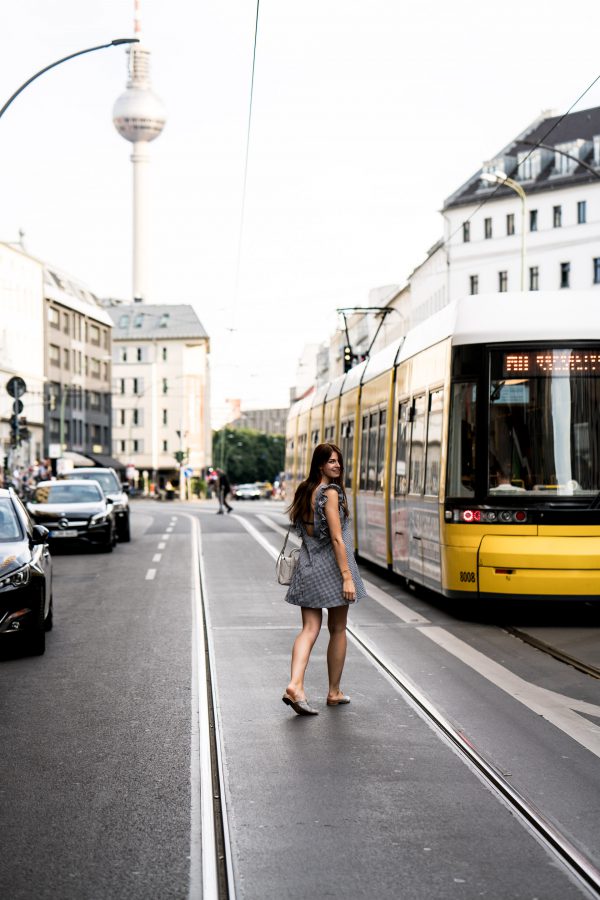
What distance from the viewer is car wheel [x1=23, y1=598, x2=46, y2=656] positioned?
1126 cm

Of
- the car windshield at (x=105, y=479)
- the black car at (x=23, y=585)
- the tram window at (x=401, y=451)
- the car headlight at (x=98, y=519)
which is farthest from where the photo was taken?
the car windshield at (x=105, y=479)

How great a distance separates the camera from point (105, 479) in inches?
1256

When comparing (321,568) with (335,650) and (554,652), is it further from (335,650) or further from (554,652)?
(554,652)

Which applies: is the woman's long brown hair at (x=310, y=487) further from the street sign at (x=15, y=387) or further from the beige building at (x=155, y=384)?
the beige building at (x=155, y=384)

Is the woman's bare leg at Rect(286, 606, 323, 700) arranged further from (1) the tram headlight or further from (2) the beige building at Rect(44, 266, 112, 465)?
(2) the beige building at Rect(44, 266, 112, 465)

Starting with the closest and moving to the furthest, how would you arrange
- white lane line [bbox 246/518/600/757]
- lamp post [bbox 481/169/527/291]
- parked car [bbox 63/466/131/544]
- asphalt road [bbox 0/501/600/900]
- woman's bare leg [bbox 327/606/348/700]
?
asphalt road [bbox 0/501/600/900], white lane line [bbox 246/518/600/757], woman's bare leg [bbox 327/606/348/700], parked car [bbox 63/466/131/544], lamp post [bbox 481/169/527/291]

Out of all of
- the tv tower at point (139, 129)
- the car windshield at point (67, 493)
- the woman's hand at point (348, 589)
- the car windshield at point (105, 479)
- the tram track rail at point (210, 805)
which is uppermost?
the tv tower at point (139, 129)

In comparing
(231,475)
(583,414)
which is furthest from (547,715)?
(231,475)

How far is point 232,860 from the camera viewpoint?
519 cm

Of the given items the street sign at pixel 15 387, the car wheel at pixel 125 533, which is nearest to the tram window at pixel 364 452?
the car wheel at pixel 125 533

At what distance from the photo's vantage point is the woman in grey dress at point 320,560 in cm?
834

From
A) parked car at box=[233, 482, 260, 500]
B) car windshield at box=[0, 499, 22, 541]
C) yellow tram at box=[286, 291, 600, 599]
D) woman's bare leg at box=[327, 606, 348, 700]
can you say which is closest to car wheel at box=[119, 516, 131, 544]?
yellow tram at box=[286, 291, 600, 599]

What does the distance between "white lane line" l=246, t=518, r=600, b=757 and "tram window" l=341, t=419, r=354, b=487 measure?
8393mm

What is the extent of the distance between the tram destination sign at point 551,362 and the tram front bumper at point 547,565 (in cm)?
154
